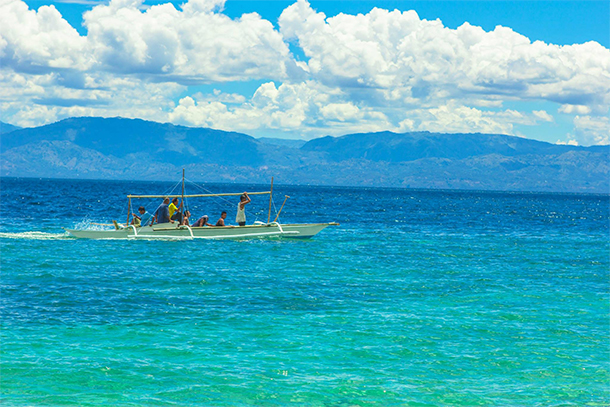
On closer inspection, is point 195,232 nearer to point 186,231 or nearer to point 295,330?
point 186,231

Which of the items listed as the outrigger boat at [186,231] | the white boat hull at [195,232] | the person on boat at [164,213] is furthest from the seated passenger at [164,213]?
the white boat hull at [195,232]

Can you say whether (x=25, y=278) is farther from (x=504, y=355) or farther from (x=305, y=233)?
(x=305, y=233)

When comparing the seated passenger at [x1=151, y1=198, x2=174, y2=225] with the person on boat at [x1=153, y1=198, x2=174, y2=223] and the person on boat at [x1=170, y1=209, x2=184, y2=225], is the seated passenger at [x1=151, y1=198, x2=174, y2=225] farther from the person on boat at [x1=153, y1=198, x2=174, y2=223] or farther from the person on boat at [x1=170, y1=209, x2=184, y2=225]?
the person on boat at [x1=170, y1=209, x2=184, y2=225]

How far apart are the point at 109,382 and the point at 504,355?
410 inches

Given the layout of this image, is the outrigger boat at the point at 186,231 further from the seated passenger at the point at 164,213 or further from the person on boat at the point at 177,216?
the person on boat at the point at 177,216

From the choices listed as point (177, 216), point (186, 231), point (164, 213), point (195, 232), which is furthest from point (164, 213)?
point (195, 232)

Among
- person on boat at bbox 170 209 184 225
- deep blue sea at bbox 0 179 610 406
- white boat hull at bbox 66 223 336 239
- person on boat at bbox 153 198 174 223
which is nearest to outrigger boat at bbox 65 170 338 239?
white boat hull at bbox 66 223 336 239

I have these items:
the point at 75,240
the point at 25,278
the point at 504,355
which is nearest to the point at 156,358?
the point at 504,355

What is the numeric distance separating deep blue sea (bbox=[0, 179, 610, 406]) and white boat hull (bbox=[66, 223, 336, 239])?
16.7 feet

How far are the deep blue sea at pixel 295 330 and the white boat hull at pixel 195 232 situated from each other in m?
5.08

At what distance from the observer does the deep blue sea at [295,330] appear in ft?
46.8

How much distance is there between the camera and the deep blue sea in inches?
562

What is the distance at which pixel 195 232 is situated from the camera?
137 ft

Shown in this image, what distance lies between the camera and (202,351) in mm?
16719
